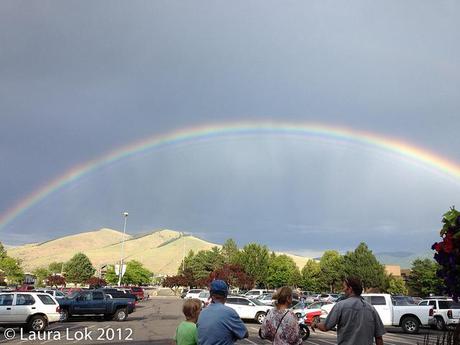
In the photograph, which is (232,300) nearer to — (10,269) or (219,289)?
(219,289)

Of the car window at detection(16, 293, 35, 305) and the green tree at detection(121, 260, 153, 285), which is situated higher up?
the car window at detection(16, 293, 35, 305)

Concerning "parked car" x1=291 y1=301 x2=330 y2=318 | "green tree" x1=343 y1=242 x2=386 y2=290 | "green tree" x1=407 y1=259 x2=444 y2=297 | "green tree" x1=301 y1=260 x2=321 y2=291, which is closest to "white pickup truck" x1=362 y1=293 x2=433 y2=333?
"parked car" x1=291 y1=301 x2=330 y2=318

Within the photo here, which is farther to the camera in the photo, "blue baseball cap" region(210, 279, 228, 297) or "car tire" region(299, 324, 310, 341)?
"car tire" region(299, 324, 310, 341)

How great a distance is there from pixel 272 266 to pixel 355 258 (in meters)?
20.7

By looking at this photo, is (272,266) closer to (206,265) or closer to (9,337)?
(206,265)

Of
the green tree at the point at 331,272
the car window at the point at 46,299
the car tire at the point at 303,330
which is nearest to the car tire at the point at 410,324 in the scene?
the car tire at the point at 303,330

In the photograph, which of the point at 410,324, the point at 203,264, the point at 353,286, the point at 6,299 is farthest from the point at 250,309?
the point at 203,264

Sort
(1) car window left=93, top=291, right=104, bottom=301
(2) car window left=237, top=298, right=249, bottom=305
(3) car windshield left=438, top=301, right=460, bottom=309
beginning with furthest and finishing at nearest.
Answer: (2) car window left=237, top=298, right=249, bottom=305 → (1) car window left=93, top=291, right=104, bottom=301 → (3) car windshield left=438, top=301, right=460, bottom=309

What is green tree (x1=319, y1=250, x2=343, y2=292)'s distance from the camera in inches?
3708

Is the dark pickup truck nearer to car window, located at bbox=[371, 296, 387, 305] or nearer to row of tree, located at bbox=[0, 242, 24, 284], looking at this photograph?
car window, located at bbox=[371, 296, 387, 305]

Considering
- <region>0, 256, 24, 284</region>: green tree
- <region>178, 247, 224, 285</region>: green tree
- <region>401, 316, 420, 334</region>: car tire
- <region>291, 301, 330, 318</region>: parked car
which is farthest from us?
<region>178, 247, 224, 285</region>: green tree

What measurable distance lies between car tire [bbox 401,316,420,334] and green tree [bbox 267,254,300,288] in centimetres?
7374

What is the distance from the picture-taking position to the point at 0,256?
3467 inches

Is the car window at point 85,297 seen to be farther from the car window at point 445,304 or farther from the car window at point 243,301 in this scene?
the car window at point 445,304
